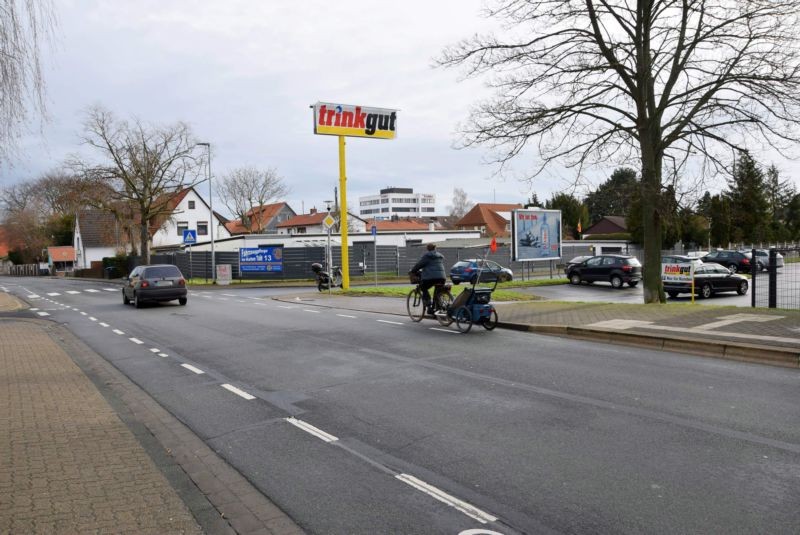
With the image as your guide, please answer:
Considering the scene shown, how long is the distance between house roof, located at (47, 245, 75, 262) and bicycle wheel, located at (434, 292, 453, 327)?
8633 centimetres

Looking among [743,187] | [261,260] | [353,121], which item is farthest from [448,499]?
[261,260]

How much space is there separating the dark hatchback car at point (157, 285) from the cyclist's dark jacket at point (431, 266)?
10929 mm

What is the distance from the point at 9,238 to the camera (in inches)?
3821

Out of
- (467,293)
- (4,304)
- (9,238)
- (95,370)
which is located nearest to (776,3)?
(467,293)

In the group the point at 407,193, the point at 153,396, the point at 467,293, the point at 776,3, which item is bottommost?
the point at 153,396

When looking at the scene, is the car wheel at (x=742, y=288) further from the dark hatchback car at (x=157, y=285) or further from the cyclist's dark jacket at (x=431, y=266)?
the dark hatchback car at (x=157, y=285)

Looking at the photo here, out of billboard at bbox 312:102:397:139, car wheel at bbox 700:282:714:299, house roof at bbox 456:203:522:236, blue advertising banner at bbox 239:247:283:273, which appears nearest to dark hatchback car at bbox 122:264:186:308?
billboard at bbox 312:102:397:139

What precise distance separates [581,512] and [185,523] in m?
2.58

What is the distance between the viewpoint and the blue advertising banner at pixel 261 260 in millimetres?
38219

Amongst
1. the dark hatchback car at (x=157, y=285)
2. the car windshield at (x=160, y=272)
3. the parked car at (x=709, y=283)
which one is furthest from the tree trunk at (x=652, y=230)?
the car windshield at (x=160, y=272)

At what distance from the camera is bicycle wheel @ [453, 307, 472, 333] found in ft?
41.0

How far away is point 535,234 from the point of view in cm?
3269

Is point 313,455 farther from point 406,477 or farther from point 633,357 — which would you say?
point 633,357

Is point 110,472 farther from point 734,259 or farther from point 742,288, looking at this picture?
point 734,259
